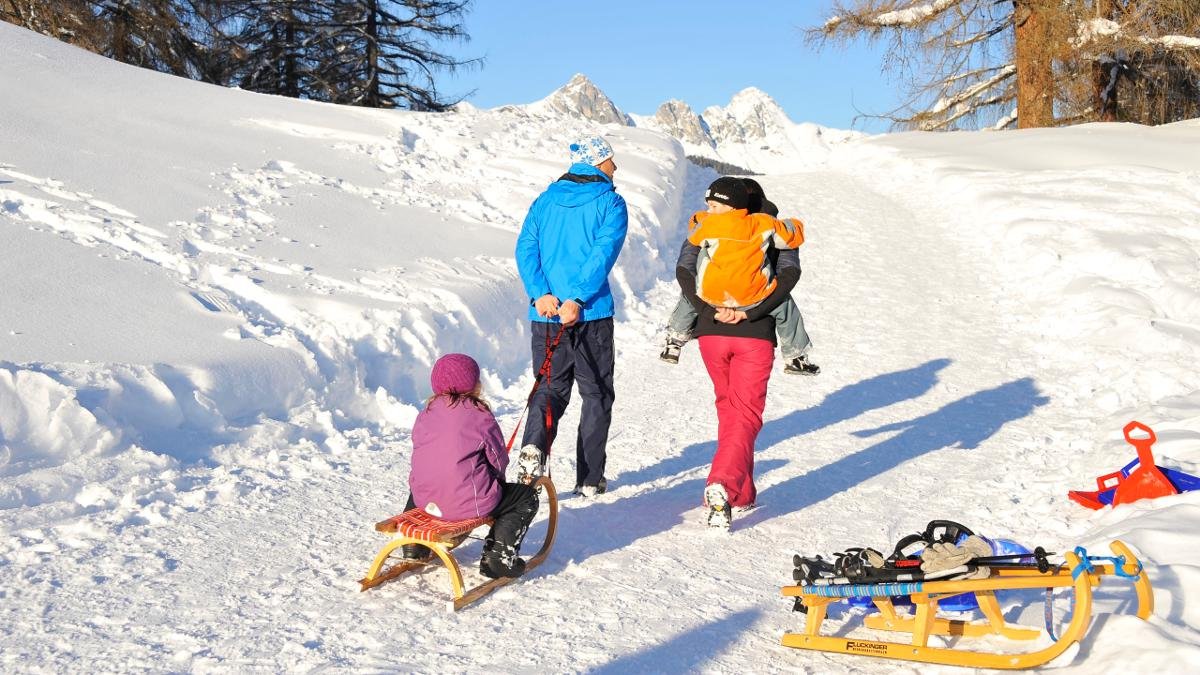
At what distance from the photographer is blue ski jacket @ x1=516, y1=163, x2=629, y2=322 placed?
562cm

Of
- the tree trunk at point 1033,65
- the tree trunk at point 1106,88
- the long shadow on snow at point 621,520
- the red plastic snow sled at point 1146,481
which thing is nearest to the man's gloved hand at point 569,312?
the long shadow on snow at point 621,520

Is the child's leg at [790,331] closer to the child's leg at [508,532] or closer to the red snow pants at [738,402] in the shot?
the red snow pants at [738,402]

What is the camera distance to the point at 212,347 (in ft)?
22.5

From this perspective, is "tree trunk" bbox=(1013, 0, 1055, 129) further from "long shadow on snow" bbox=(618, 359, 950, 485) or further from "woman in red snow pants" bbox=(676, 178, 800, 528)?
"woman in red snow pants" bbox=(676, 178, 800, 528)

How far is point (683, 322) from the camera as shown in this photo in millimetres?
5816

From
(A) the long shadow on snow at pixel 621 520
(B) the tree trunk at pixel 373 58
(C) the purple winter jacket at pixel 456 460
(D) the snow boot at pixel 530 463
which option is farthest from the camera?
(B) the tree trunk at pixel 373 58

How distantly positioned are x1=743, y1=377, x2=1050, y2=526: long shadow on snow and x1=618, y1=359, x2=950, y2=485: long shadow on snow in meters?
0.41

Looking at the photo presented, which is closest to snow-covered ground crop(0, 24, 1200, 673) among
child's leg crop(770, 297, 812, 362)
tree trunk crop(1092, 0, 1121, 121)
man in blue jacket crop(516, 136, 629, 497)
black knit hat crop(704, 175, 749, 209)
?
man in blue jacket crop(516, 136, 629, 497)

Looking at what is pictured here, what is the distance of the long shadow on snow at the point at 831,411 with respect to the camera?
22.2 feet

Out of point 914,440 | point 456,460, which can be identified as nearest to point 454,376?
point 456,460

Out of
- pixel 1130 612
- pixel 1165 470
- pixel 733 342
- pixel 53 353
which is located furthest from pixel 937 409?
pixel 53 353

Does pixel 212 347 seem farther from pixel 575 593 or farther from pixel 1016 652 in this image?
pixel 1016 652

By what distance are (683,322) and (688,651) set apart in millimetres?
2266

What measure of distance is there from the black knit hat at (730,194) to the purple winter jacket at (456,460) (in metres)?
1.89
